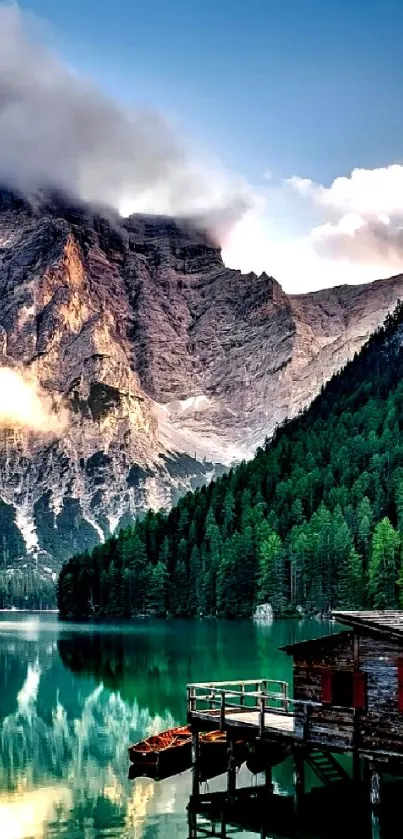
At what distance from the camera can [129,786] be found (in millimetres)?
55469

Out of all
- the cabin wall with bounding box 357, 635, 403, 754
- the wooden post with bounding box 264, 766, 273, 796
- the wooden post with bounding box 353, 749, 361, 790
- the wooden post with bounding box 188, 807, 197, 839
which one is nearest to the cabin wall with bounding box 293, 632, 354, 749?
the cabin wall with bounding box 357, 635, 403, 754

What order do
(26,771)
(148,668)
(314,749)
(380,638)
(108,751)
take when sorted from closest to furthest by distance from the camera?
(380,638), (314,749), (26,771), (108,751), (148,668)

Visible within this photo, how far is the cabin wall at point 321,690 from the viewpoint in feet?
161

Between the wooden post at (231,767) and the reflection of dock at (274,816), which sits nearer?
the reflection of dock at (274,816)

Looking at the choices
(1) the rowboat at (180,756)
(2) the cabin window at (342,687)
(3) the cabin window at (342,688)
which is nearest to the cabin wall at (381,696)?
(2) the cabin window at (342,687)

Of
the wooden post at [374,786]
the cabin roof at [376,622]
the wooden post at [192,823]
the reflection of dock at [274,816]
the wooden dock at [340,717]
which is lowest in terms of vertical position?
the wooden post at [192,823]

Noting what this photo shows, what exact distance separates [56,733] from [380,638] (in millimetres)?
33450

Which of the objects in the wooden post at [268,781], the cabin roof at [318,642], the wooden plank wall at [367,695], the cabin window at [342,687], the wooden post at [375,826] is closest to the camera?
the wooden post at [375,826]

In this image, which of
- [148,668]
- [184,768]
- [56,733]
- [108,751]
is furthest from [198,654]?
[184,768]

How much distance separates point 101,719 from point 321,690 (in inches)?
1250

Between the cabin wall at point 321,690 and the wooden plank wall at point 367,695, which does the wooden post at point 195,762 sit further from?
the wooden plank wall at point 367,695

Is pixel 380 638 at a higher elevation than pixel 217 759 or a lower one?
higher

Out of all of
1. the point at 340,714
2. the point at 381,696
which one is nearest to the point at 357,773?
the point at 340,714

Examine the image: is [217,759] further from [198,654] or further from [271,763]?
[198,654]
